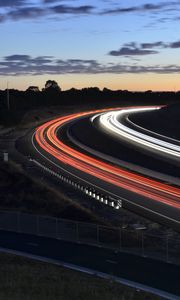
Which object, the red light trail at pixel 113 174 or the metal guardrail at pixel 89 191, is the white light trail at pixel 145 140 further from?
the metal guardrail at pixel 89 191

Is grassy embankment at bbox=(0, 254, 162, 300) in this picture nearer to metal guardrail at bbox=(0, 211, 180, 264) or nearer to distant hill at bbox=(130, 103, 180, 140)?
metal guardrail at bbox=(0, 211, 180, 264)

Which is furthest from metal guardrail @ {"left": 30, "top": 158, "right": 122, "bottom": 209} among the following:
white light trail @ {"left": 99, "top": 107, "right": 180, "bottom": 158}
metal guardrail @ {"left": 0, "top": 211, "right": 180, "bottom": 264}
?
white light trail @ {"left": 99, "top": 107, "right": 180, "bottom": 158}

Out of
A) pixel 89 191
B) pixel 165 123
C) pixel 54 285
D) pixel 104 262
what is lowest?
pixel 165 123

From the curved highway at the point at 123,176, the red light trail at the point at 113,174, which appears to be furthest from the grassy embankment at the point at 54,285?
the red light trail at the point at 113,174

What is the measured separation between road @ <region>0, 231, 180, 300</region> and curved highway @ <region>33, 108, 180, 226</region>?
10.2m

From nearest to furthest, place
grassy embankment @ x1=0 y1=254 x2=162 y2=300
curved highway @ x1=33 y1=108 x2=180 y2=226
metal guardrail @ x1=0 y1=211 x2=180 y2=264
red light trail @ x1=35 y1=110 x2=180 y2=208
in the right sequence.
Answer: grassy embankment @ x1=0 y1=254 x2=162 y2=300
metal guardrail @ x1=0 y1=211 x2=180 y2=264
curved highway @ x1=33 y1=108 x2=180 y2=226
red light trail @ x1=35 y1=110 x2=180 y2=208

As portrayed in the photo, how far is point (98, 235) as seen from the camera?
34.8 metres

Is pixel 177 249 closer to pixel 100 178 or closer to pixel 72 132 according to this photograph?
pixel 100 178

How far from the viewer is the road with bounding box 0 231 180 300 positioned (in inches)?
1059

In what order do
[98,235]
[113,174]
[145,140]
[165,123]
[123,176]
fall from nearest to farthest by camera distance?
1. [98,235]
2. [123,176]
3. [113,174]
4. [145,140]
5. [165,123]

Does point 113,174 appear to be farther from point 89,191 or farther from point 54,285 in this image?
point 54,285

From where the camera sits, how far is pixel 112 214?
45844 mm

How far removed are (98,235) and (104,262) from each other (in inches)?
155

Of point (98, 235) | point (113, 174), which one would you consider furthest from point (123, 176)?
point (98, 235)
